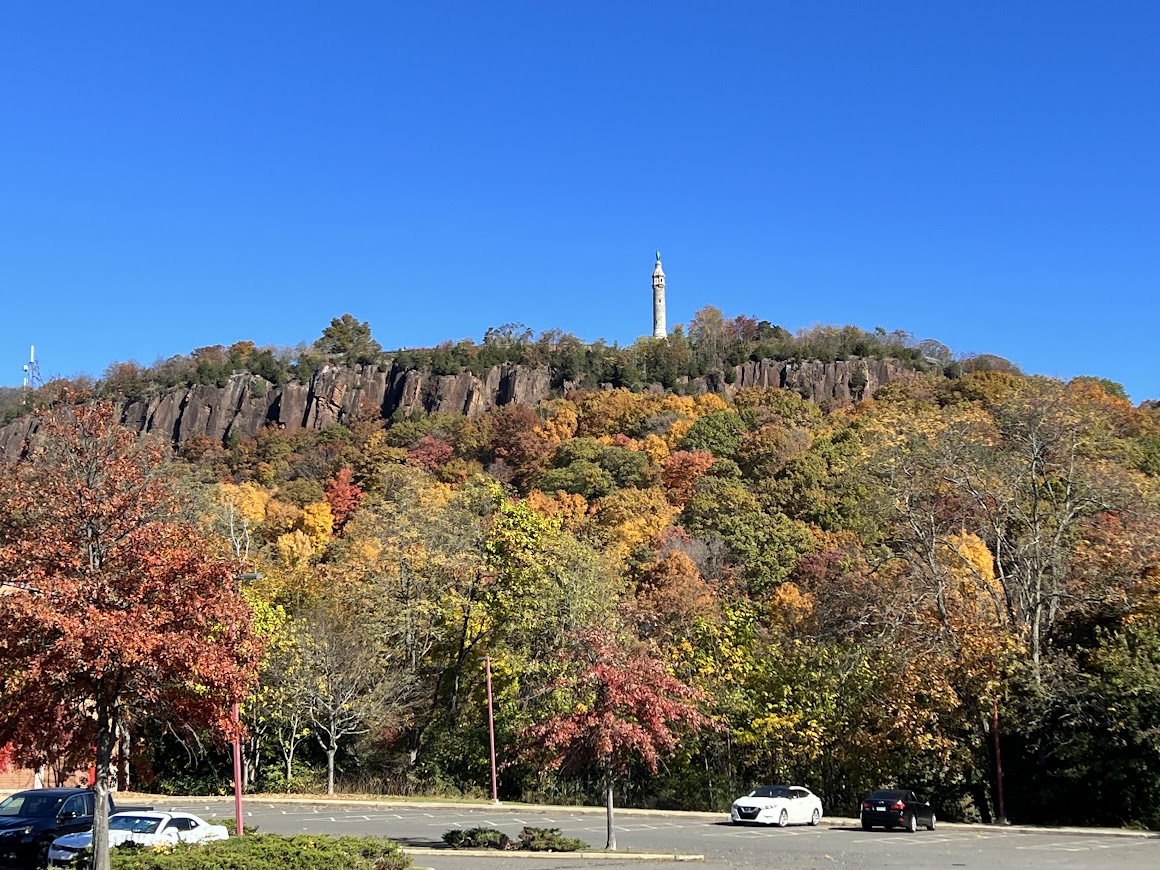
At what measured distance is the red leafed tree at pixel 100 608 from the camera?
15836 millimetres

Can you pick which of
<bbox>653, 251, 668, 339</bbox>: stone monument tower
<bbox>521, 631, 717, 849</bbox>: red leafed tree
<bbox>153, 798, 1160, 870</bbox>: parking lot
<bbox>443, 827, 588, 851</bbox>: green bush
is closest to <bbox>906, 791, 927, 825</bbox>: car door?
<bbox>153, 798, 1160, 870</bbox>: parking lot

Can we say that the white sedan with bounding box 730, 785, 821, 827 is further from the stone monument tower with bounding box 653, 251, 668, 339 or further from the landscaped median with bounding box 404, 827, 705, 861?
the stone monument tower with bounding box 653, 251, 668, 339

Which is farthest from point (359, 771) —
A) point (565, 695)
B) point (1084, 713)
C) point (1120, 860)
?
point (1120, 860)

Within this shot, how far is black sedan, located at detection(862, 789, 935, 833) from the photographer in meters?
29.2

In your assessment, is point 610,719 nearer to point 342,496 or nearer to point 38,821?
point 38,821

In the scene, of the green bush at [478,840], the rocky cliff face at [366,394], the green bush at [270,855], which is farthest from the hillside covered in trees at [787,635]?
the rocky cliff face at [366,394]

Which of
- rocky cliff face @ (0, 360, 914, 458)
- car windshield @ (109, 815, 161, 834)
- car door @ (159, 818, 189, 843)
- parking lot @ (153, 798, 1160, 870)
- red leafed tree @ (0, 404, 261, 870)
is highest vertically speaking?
rocky cliff face @ (0, 360, 914, 458)

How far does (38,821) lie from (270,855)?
703cm

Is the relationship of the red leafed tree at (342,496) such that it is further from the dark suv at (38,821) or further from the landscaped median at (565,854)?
the landscaped median at (565,854)

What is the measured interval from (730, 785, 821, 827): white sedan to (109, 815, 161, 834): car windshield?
1530cm

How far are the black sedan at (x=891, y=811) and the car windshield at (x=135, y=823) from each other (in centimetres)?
1754

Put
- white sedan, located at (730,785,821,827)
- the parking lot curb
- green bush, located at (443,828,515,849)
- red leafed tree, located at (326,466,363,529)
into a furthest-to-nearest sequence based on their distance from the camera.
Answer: red leafed tree, located at (326,466,363,529) < white sedan, located at (730,785,821,827) < green bush, located at (443,828,515,849) < the parking lot curb

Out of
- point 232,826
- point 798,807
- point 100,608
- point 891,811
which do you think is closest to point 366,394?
point 798,807

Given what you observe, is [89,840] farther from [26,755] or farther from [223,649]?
[223,649]
